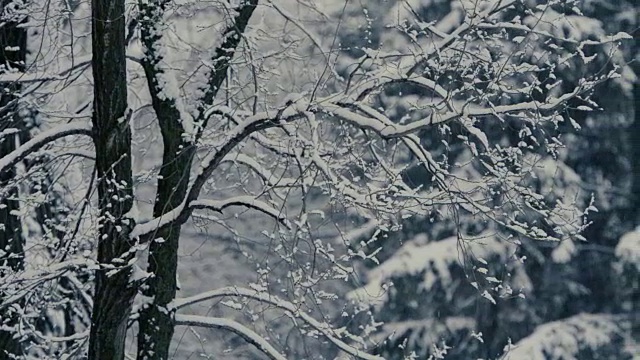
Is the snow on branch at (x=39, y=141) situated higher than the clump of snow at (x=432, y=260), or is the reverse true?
the clump of snow at (x=432, y=260)

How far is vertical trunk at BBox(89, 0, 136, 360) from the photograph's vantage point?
16.9 feet

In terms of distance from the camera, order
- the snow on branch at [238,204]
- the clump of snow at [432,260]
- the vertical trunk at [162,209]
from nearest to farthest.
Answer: the snow on branch at [238,204]
the vertical trunk at [162,209]
the clump of snow at [432,260]

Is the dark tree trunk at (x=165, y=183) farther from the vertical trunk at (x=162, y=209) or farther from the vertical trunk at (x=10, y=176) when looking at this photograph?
the vertical trunk at (x=10, y=176)

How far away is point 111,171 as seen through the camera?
5.27 metres

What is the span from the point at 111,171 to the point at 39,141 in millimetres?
519

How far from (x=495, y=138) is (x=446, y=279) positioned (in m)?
2.08

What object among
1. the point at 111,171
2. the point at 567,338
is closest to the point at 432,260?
the point at 567,338

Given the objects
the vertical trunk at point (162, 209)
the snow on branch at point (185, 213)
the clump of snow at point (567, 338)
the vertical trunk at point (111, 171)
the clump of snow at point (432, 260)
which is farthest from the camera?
the clump of snow at point (432, 260)

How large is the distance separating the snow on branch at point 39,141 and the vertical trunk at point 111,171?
208mm

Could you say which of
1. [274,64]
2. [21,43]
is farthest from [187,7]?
[21,43]

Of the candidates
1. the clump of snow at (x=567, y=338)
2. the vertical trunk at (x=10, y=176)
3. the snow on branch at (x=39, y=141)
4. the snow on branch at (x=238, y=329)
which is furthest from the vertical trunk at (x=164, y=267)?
the clump of snow at (x=567, y=338)

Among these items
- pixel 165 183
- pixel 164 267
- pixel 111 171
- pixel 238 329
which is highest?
pixel 165 183

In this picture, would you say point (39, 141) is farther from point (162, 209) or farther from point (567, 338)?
point (567, 338)

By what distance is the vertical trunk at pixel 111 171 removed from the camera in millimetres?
5156
